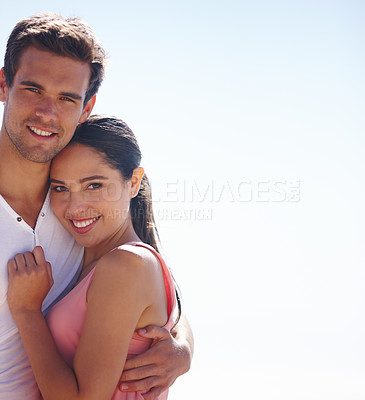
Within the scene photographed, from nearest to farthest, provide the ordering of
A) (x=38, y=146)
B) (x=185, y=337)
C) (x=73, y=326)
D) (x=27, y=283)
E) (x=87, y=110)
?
(x=73, y=326), (x=27, y=283), (x=38, y=146), (x=185, y=337), (x=87, y=110)

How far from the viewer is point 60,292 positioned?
7.70 feet

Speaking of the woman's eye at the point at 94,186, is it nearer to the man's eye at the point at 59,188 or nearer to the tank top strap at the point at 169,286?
the man's eye at the point at 59,188

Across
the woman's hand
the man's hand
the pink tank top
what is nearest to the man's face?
the woman's hand

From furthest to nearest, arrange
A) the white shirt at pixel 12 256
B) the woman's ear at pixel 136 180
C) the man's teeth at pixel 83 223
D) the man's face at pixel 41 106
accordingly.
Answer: the woman's ear at pixel 136 180
the man's teeth at pixel 83 223
the man's face at pixel 41 106
the white shirt at pixel 12 256

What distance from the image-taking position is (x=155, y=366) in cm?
202

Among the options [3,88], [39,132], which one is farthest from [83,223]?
[3,88]

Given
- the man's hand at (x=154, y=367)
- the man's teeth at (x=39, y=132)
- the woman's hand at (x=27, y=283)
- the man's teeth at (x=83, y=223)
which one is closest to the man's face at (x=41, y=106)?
the man's teeth at (x=39, y=132)

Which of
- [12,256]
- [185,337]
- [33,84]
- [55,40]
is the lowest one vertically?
[185,337]

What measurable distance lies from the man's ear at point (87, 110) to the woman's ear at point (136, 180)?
0.37 meters

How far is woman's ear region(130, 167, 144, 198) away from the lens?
2500mm

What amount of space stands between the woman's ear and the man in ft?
1.25

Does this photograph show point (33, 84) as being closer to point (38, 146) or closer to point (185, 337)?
point (38, 146)

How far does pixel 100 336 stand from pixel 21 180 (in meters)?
0.96

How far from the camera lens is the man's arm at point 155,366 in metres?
1.96
